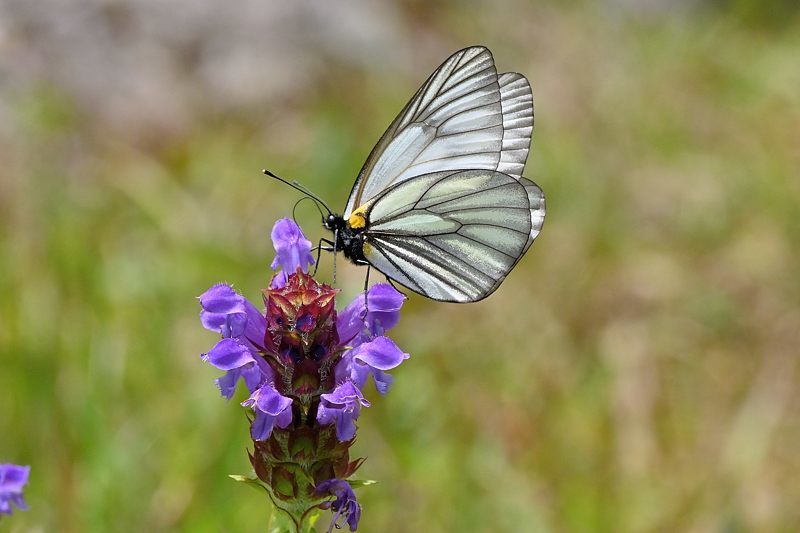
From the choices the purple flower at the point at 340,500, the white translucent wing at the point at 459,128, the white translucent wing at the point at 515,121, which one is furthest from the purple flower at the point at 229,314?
the white translucent wing at the point at 515,121

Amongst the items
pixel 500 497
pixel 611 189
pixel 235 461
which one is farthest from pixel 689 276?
pixel 235 461

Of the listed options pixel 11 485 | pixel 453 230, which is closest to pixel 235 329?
pixel 11 485

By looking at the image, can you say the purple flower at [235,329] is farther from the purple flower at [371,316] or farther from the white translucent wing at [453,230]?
the white translucent wing at [453,230]

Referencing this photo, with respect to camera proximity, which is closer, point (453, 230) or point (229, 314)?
point (229, 314)

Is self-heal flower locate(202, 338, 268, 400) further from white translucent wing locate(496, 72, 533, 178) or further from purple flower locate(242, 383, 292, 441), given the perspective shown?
white translucent wing locate(496, 72, 533, 178)

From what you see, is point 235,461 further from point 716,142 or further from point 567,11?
point 567,11

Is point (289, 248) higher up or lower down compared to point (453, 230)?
lower down

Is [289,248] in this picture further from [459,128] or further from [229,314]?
[459,128]
